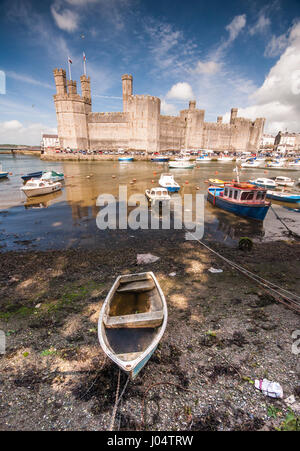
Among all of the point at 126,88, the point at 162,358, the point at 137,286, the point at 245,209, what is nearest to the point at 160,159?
the point at 126,88

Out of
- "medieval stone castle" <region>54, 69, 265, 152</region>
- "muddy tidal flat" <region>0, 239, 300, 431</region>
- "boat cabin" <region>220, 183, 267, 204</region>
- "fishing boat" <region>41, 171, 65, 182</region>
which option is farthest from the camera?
"medieval stone castle" <region>54, 69, 265, 152</region>

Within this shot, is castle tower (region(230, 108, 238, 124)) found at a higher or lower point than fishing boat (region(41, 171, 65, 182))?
higher

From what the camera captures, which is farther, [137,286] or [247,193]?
[247,193]

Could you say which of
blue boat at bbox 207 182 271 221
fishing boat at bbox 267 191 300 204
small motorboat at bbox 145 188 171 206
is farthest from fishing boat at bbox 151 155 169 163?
blue boat at bbox 207 182 271 221

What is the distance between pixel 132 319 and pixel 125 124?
3164 inches

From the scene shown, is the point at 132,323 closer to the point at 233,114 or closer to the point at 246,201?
the point at 246,201

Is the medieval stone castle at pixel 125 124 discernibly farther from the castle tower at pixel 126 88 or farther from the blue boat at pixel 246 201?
the blue boat at pixel 246 201

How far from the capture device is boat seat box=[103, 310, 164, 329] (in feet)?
15.9

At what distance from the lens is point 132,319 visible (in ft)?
16.1

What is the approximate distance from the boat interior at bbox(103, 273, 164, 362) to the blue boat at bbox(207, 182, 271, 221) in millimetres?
12244

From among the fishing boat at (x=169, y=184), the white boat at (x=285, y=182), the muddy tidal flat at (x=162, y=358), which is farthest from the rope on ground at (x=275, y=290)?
the white boat at (x=285, y=182)

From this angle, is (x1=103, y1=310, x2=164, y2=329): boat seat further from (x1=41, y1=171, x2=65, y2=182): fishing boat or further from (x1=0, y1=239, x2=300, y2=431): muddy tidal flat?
(x1=41, y1=171, x2=65, y2=182): fishing boat

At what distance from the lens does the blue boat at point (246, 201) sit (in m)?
15.1
